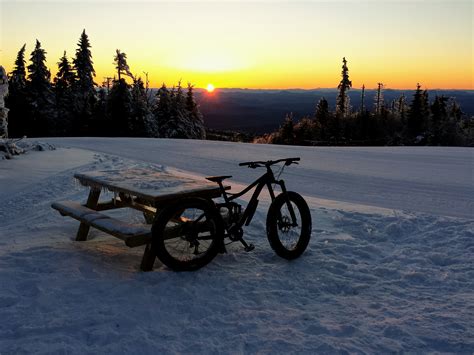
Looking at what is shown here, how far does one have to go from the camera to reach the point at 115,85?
176 ft

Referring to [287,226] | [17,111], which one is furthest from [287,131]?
[287,226]

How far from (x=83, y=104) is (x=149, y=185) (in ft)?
176

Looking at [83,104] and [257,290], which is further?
[83,104]

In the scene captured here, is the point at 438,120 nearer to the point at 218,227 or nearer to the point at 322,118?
A: the point at 322,118

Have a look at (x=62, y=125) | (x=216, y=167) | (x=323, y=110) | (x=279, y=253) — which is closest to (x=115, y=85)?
(x=62, y=125)

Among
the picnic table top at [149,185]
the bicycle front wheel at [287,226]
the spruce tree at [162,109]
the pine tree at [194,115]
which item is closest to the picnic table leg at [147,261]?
the picnic table top at [149,185]

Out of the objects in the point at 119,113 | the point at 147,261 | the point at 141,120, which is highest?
the point at 119,113

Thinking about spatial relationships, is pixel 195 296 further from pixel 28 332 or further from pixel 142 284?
pixel 28 332

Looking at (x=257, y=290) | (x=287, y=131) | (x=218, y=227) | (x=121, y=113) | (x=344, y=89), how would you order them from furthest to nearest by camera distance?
(x=344, y=89) < (x=287, y=131) < (x=121, y=113) < (x=218, y=227) < (x=257, y=290)

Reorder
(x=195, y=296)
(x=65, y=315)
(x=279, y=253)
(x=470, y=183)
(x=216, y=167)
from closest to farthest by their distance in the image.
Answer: (x=65, y=315), (x=195, y=296), (x=279, y=253), (x=470, y=183), (x=216, y=167)

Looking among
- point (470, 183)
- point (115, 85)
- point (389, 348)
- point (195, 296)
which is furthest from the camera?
point (115, 85)

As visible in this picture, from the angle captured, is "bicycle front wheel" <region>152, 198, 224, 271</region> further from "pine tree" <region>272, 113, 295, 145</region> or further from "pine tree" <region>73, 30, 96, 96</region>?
"pine tree" <region>272, 113, 295, 145</region>

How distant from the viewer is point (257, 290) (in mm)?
4543

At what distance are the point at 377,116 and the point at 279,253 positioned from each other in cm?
7654
